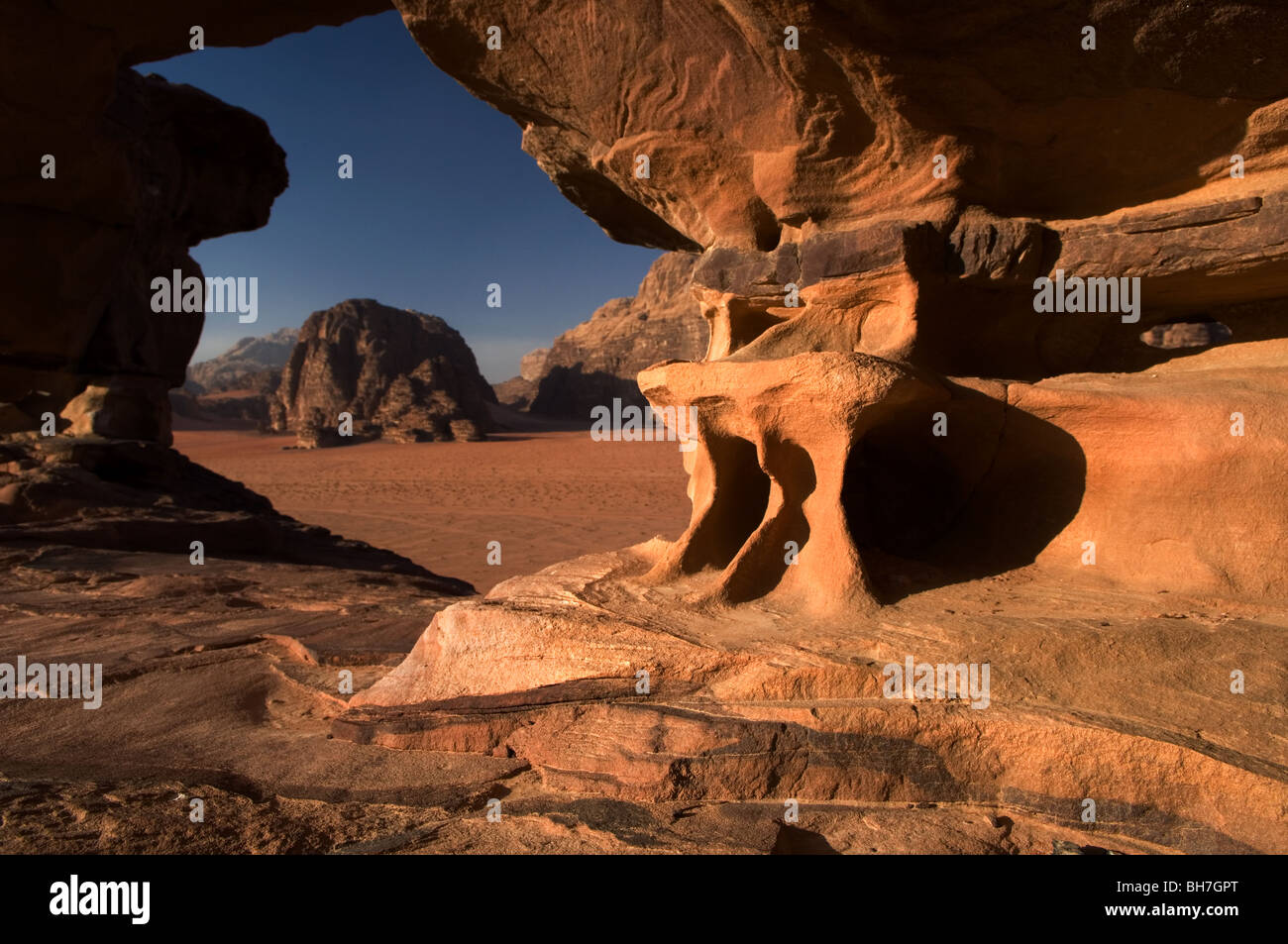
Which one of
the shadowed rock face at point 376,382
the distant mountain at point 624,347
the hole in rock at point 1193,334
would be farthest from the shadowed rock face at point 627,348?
the hole in rock at point 1193,334

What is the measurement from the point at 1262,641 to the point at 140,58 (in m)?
10.4

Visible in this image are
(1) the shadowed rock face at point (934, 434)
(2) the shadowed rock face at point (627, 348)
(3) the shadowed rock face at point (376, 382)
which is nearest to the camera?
(1) the shadowed rock face at point (934, 434)

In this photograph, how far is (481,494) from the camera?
54.4 feet

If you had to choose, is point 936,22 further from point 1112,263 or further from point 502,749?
point 502,749

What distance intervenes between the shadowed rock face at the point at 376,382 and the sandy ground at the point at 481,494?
62.8 inches

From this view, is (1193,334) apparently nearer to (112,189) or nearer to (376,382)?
(112,189)

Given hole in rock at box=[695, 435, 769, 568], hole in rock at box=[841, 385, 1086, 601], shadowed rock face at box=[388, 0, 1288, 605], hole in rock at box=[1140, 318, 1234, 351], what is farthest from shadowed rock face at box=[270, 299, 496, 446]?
hole in rock at box=[841, 385, 1086, 601]

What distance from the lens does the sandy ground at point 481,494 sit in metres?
11.1

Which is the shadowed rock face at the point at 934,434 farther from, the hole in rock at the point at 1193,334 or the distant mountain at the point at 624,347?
the distant mountain at the point at 624,347

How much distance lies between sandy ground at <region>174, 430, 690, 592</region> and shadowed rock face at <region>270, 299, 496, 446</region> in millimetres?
1596

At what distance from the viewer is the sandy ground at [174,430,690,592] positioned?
11117 millimetres

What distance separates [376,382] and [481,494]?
1762 cm

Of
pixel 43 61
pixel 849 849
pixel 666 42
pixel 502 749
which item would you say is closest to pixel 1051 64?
pixel 666 42

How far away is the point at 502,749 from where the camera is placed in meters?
2.55
